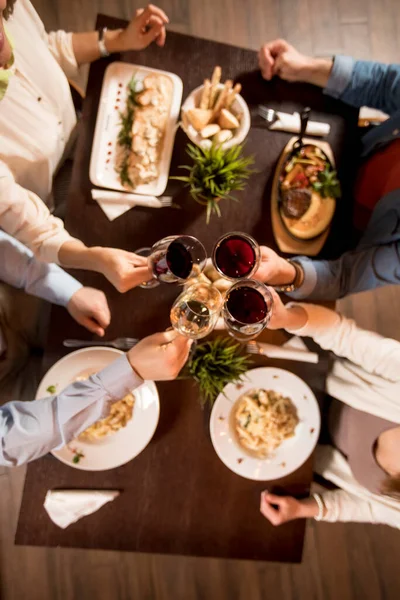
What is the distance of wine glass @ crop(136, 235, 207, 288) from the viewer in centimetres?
116

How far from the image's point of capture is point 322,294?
4.71 feet

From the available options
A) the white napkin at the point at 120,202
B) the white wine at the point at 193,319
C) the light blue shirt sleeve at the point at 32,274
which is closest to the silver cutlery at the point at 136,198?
the white napkin at the point at 120,202

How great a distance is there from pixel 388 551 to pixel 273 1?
2.95m

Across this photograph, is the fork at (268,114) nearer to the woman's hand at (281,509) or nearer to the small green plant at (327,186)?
the small green plant at (327,186)

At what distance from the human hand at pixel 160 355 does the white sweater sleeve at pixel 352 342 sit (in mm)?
395

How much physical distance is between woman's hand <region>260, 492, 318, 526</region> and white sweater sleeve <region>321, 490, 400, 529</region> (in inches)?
6.7

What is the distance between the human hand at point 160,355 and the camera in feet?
3.77

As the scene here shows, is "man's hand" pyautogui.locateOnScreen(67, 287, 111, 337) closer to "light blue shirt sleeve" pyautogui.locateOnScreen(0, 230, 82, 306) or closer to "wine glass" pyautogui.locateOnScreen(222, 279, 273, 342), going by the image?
"light blue shirt sleeve" pyautogui.locateOnScreen(0, 230, 82, 306)

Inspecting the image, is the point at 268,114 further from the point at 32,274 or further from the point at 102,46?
the point at 32,274

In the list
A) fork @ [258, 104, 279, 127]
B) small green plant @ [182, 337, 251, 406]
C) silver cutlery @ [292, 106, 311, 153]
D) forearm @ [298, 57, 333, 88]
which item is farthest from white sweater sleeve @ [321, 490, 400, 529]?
forearm @ [298, 57, 333, 88]

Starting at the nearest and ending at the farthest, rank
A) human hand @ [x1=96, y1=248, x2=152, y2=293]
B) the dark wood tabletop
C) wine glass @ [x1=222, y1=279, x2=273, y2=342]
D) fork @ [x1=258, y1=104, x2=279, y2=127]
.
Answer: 1. wine glass @ [x1=222, y1=279, x2=273, y2=342]
2. human hand @ [x1=96, y1=248, x2=152, y2=293]
3. the dark wood tabletop
4. fork @ [x1=258, y1=104, x2=279, y2=127]

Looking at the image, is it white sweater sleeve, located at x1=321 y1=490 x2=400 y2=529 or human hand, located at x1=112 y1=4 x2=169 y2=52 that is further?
white sweater sleeve, located at x1=321 y1=490 x2=400 y2=529

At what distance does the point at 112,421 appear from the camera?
4.40 feet

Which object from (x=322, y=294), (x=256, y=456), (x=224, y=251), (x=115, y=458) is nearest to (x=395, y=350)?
(x=322, y=294)
